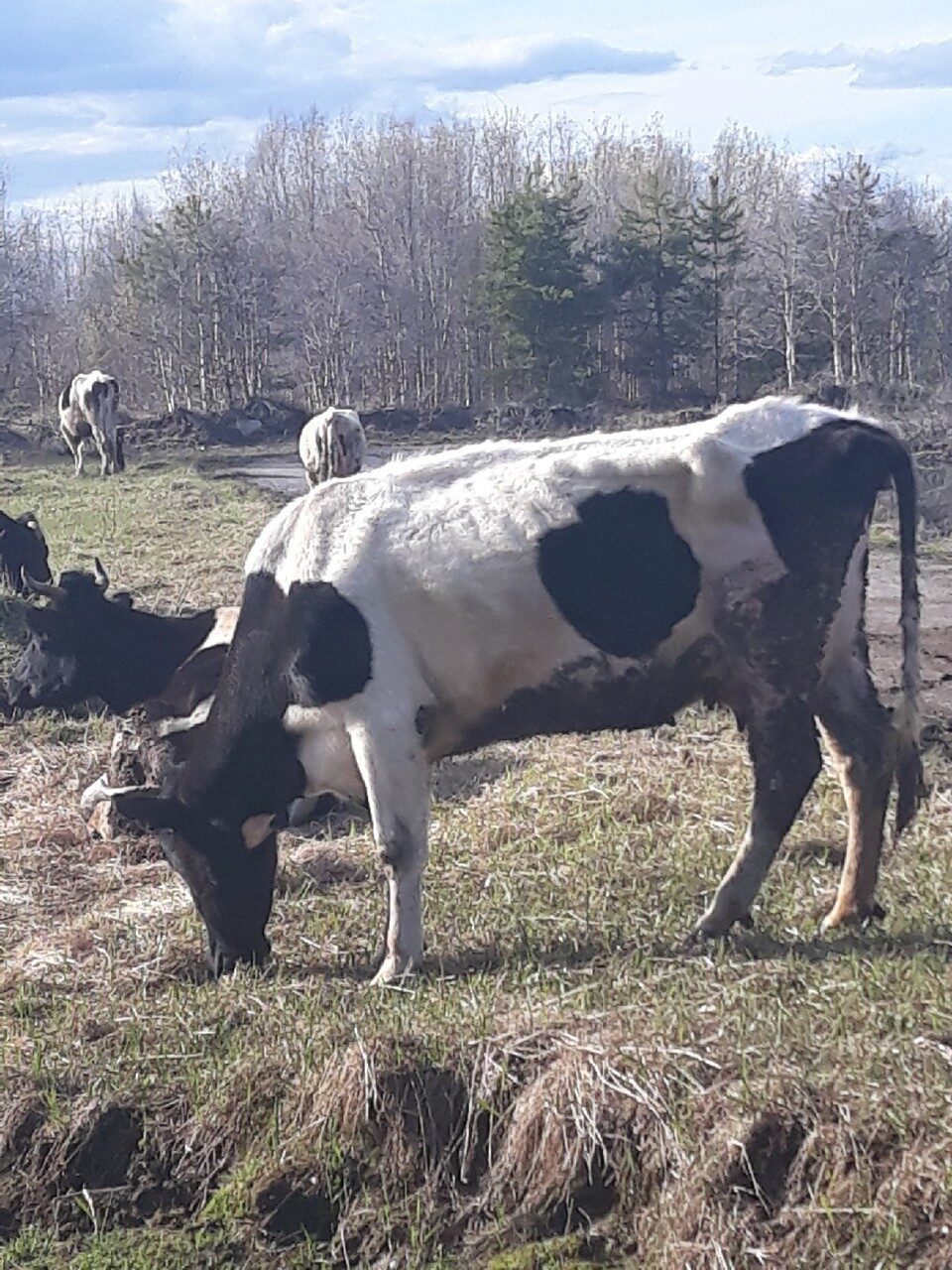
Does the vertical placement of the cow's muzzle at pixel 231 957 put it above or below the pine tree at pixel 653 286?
below

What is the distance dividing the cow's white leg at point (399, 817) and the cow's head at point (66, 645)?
3755 millimetres

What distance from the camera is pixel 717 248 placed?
44.1 meters

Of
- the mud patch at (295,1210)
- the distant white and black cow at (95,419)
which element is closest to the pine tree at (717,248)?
the distant white and black cow at (95,419)

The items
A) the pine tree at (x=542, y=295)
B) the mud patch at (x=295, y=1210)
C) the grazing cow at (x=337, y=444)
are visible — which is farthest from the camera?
the pine tree at (x=542, y=295)

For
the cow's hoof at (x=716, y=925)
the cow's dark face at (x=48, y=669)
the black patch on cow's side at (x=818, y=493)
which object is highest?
the black patch on cow's side at (x=818, y=493)

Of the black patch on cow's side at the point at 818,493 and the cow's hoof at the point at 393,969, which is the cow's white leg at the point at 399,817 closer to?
Answer: the cow's hoof at the point at 393,969

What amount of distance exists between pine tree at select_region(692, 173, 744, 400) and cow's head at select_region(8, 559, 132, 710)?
33.9 metres

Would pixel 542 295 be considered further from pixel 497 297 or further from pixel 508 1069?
pixel 508 1069

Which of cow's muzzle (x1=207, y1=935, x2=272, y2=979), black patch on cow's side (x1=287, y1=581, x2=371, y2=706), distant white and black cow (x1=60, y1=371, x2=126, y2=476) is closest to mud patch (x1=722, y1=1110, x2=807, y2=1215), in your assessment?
black patch on cow's side (x1=287, y1=581, x2=371, y2=706)

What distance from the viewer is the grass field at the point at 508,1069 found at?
396 cm

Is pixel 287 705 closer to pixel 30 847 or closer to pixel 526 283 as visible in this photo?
pixel 30 847

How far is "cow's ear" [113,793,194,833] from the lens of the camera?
6316 mm

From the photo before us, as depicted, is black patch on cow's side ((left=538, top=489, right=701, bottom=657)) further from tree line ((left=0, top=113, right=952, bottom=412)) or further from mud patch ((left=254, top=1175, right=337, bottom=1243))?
tree line ((left=0, top=113, right=952, bottom=412))

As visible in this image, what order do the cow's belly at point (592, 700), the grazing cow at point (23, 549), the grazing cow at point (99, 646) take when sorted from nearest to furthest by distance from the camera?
the cow's belly at point (592, 700) < the grazing cow at point (99, 646) < the grazing cow at point (23, 549)
